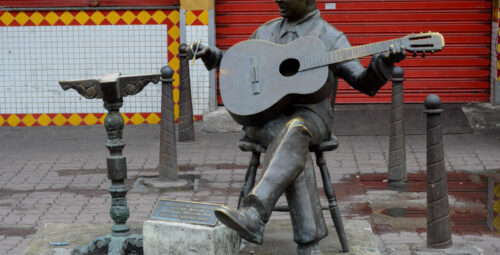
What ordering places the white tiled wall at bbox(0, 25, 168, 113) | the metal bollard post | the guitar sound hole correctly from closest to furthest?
the guitar sound hole
the metal bollard post
the white tiled wall at bbox(0, 25, 168, 113)

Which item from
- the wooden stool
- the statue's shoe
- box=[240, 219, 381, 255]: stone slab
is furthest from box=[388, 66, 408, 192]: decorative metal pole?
the statue's shoe

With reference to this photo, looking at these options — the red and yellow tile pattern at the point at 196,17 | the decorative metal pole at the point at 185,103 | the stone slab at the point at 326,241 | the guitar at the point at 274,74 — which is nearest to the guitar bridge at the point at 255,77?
the guitar at the point at 274,74

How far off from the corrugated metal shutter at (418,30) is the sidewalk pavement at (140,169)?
997 millimetres

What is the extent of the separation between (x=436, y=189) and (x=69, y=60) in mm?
6929

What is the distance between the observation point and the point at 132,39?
11867mm

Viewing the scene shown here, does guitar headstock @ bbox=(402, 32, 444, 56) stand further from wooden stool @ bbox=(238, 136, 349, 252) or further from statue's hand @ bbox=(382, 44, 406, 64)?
wooden stool @ bbox=(238, 136, 349, 252)

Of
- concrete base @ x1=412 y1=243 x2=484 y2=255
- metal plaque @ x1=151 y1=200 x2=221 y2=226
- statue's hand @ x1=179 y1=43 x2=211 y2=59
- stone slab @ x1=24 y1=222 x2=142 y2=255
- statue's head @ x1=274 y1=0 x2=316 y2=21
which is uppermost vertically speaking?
statue's head @ x1=274 y1=0 x2=316 y2=21

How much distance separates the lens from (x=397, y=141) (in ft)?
28.4

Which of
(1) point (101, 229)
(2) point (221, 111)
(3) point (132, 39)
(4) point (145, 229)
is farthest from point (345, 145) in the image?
(4) point (145, 229)

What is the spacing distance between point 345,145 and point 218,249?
5201mm

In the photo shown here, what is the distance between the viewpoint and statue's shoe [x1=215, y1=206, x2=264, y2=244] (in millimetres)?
5016

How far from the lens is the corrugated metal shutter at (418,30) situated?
11766 millimetres

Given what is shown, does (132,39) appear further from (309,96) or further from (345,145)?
(309,96)

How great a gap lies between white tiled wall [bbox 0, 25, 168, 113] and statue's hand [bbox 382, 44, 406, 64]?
6785 millimetres
